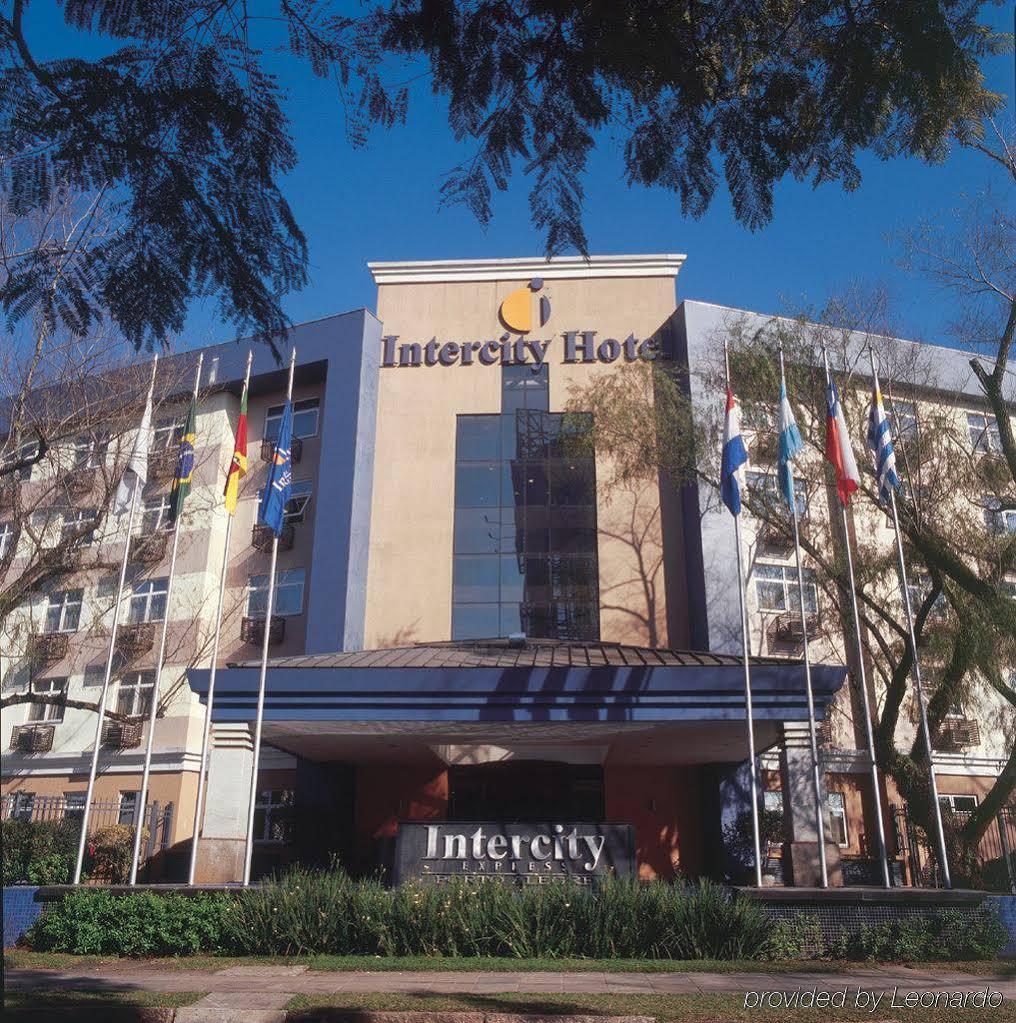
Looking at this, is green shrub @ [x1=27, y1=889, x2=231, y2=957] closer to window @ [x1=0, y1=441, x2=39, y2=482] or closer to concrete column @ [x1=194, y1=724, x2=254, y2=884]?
concrete column @ [x1=194, y1=724, x2=254, y2=884]

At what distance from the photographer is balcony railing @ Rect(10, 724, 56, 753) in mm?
27969

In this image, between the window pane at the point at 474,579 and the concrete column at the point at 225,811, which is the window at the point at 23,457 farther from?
the window pane at the point at 474,579

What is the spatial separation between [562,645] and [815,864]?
23.8 ft

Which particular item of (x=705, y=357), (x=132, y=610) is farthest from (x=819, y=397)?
(x=132, y=610)

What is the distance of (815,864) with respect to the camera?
619 inches

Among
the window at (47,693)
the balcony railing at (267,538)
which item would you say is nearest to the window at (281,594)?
the balcony railing at (267,538)

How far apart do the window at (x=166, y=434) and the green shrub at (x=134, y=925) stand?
57.2 feet

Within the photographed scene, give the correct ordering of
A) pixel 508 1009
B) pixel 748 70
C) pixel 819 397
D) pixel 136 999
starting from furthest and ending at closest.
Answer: pixel 819 397, pixel 136 999, pixel 508 1009, pixel 748 70

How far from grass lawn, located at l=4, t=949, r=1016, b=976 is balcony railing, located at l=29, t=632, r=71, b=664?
683 inches

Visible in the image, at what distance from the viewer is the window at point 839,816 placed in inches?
960

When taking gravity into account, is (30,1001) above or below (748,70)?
below

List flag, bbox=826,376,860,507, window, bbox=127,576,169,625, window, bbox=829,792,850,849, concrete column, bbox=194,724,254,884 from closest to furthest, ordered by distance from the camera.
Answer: concrete column, bbox=194,724,254,884, flag, bbox=826,376,860,507, window, bbox=829,792,850,849, window, bbox=127,576,169,625

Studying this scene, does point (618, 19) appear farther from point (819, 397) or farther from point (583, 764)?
point (583, 764)

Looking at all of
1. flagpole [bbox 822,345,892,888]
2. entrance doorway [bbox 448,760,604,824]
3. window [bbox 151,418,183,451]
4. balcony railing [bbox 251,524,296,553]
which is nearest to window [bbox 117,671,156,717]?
balcony railing [bbox 251,524,296,553]
